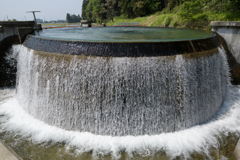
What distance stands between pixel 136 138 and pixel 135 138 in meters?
0.04

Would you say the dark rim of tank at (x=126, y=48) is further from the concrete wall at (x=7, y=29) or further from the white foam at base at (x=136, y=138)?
the concrete wall at (x=7, y=29)

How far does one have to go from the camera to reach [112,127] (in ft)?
21.8

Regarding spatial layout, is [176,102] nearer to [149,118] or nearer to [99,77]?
[149,118]

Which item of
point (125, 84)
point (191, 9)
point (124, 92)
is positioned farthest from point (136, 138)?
point (191, 9)

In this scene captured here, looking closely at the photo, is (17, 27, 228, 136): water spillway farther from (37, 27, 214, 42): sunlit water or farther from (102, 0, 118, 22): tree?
(102, 0, 118, 22): tree

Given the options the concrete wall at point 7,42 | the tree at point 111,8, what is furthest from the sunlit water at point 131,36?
the tree at point 111,8

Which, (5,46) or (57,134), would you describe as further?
(5,46)

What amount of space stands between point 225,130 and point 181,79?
3107mm

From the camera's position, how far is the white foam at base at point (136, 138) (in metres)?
5.96

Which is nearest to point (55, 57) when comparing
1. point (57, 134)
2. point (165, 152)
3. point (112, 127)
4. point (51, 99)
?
point (51, 99)

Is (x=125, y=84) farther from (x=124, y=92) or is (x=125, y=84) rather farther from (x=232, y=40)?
(x=232, y=40)

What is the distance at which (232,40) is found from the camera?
1062cm

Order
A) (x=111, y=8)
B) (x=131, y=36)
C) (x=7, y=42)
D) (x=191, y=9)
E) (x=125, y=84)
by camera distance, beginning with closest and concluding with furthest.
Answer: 1. (x=125, y=84)
2. (x=131, y=36)
3. (x=7, y=42)
4. (x=191, y=9)
5. (x=111, y=8)

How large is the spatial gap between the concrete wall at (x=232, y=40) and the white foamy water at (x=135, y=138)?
4.43m
